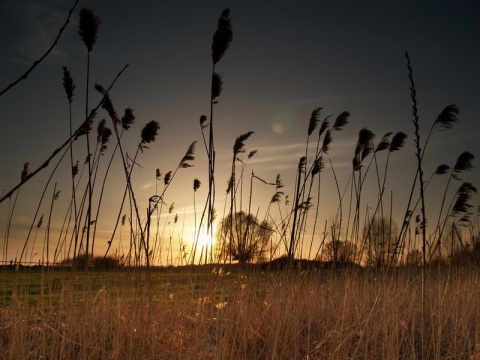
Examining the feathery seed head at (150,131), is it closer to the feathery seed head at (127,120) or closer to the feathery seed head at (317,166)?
the feathery seed head at (127,120)

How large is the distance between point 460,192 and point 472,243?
3.12m

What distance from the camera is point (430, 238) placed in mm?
4766

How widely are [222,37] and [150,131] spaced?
967 mm

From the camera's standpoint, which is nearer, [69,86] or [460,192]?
[69,86]

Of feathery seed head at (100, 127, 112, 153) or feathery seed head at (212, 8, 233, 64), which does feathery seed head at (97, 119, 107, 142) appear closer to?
feathery seed head at (100, 127, 112, 153)

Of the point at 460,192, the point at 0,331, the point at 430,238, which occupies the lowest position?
the point at 0,331

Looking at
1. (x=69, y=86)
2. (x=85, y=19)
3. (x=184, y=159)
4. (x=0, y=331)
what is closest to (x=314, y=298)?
(x=184, y=159)

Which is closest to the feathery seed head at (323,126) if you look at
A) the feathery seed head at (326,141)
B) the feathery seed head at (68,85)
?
the feathery seed head at (326,141)

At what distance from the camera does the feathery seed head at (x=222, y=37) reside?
2334mm

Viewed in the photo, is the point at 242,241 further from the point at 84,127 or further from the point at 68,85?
the point at 84,127

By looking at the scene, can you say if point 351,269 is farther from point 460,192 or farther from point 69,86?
point 69,86

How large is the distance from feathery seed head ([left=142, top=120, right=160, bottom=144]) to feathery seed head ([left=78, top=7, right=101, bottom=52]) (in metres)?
1.07

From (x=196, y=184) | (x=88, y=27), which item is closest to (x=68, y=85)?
(x=88, y=27)

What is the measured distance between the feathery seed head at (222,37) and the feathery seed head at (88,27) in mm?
691
